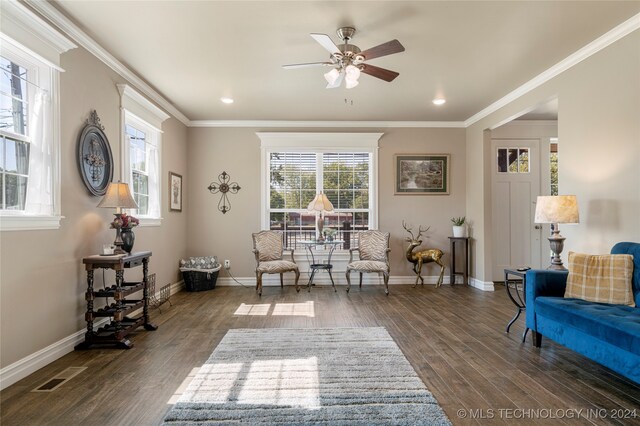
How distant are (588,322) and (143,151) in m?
4.82

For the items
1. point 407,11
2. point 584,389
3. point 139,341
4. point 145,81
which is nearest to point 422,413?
point 584,389

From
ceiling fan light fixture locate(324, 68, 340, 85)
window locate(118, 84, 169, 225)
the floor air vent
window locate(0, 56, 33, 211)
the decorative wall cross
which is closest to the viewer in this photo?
the floor air vent

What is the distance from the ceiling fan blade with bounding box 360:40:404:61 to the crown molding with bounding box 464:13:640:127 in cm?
196

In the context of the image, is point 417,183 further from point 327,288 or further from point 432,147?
point 327,288

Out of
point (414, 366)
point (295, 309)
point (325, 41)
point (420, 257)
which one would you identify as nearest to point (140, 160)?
point (295, 309)

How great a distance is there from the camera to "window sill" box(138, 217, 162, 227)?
4280mm

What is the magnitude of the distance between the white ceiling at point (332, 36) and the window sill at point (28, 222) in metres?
1.63

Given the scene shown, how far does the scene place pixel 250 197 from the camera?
19.7 feet

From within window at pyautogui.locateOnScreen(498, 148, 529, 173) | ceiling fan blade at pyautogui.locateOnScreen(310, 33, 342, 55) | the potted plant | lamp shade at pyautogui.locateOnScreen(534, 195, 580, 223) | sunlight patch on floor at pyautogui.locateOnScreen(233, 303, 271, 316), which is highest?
ceiling fan blade at pyautogui.locateOnScreen(310, 33, 342, 55)

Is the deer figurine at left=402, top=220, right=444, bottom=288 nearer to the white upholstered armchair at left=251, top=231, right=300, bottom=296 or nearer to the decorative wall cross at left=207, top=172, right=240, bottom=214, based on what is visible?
the white upholstered armchair at left=251, top=231, right=300, bottom=296

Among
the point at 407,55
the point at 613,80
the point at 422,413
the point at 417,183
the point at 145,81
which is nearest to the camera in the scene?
the point at 422,413

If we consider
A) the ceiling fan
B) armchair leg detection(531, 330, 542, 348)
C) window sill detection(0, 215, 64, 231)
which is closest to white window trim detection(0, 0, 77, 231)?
window sill detection(0, 215, 64, 231)

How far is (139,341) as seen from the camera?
322 cm

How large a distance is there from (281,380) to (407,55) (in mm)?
3155
